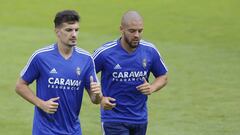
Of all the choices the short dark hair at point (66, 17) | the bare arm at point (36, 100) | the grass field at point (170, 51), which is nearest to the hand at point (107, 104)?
the bare arm at point (36, 100)

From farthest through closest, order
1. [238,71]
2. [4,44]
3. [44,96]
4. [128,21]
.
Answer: [4,44], [238,71], [128,21], [44,96]

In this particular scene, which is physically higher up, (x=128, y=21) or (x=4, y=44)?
(x=128, y=21)

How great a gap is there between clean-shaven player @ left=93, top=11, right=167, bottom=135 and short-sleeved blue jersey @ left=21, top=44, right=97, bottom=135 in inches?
41.4

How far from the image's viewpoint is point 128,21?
8844 mm

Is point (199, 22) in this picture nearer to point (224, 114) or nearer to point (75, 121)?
point (224, 114)

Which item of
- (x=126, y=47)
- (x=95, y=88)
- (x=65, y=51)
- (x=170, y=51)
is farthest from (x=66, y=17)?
(x=170, y=51)

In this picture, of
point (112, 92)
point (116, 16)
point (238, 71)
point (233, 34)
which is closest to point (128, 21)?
point (112, 92)

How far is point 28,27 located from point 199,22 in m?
5.50

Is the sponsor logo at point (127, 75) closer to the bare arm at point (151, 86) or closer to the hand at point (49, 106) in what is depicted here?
the bare arm at point (151, 86)

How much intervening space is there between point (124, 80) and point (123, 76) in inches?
2.0


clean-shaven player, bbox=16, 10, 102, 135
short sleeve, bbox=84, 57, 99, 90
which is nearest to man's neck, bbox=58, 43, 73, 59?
clean-shaven player, bbox=16, 10, 102, 135

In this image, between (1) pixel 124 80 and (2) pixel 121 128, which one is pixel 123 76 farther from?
(2) pixel 121 128

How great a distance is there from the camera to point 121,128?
907cm

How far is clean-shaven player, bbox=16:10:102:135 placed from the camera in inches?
308
